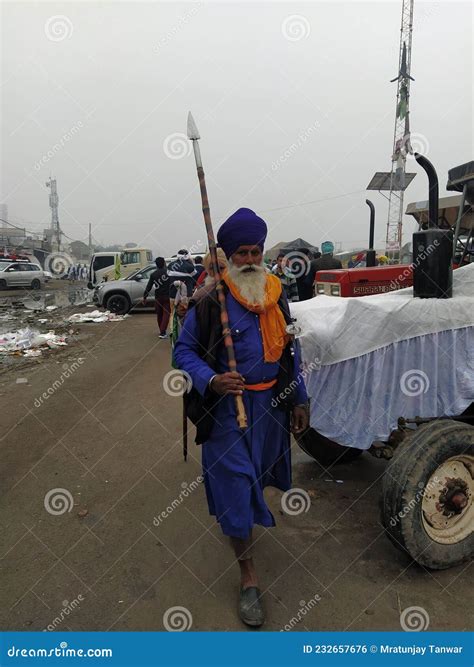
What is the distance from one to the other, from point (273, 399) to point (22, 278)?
27.1m

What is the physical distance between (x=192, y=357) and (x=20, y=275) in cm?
2696

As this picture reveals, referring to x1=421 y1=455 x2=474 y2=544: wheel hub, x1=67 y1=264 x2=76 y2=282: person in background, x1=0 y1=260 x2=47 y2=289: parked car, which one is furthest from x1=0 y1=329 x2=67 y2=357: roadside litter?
x1=67 y1=264 x2=76 y2=282: person in background

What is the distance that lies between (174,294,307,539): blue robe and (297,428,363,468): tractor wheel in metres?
1.30

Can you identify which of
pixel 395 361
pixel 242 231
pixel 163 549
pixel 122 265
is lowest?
pixel 163 549

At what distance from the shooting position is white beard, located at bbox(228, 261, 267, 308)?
248 cm

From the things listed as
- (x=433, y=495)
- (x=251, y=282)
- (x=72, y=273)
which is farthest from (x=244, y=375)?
(x=72, y=273)

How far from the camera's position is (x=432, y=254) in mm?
2775

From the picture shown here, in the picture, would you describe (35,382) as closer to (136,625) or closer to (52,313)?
(136,625)

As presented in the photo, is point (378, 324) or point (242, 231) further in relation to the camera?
point (378, 324)

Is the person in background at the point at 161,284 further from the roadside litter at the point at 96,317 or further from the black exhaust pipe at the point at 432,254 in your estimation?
the black exhaust pipe at the point at 432,254

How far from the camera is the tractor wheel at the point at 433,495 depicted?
2.45m

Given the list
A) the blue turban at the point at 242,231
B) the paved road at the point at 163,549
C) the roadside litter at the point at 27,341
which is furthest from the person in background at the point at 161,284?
the blue turban at the point at 242,231

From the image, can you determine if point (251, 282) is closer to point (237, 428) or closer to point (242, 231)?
point (242, 231)

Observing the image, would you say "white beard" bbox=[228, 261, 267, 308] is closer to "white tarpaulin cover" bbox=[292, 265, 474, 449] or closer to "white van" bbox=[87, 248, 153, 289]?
"white tarpaulin cover" bbox=[292, 265, 474, 449]
